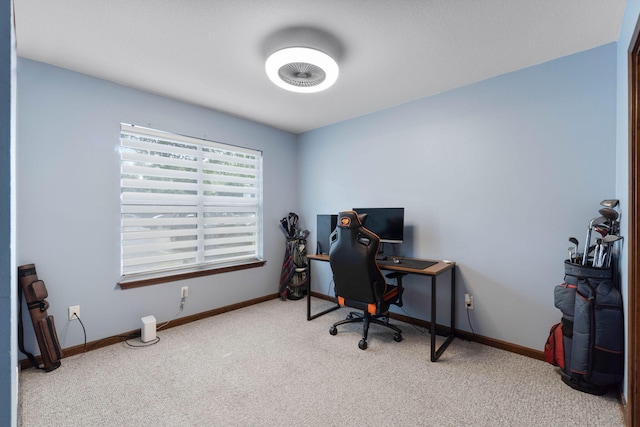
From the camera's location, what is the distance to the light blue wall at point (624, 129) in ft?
5.45

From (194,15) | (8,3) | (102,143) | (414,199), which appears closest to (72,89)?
(102,143)

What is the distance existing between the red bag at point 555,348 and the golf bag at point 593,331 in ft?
0.12

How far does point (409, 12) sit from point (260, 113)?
2.18m

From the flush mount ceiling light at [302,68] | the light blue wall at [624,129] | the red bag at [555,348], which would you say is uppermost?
the flush mount ceiling light at [302,68]

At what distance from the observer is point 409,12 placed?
1760mm

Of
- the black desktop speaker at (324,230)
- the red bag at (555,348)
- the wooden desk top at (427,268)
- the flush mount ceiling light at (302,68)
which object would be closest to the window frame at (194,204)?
the black desktop speaker at (324,230)

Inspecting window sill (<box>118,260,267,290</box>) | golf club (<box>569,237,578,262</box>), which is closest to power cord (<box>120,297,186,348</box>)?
window sill (<box>118,260,267,290</box>)

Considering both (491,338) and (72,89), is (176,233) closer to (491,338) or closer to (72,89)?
(72,89)

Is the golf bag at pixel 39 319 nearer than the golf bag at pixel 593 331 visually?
No

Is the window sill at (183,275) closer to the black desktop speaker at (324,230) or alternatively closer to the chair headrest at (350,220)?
the black desktop speaker at (324,230)

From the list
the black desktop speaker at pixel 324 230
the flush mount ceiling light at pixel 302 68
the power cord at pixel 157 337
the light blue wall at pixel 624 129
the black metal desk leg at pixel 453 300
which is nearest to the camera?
the light blue wall at pixel 624 129

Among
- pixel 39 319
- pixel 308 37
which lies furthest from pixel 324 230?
pixel 39 319

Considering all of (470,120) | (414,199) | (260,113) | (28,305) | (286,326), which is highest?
(260,113)

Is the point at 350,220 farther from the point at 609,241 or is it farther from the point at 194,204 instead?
the point at 194,204
